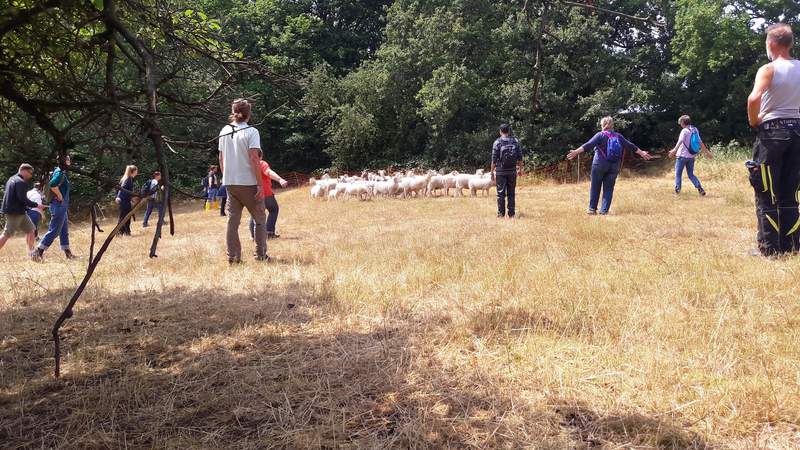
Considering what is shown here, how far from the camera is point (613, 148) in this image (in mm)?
9180

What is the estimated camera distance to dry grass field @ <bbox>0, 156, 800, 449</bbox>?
7.97 feet

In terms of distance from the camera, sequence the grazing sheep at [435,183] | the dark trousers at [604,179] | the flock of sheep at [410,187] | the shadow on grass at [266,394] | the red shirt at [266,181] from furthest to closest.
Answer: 1. the grazing sheep at [435,183]
2. the flock of sheep at [410,187]
3. the dark trousers at [604,179]
4. the red shirt at [266,181]
5. the shadow on grass at [266,394]

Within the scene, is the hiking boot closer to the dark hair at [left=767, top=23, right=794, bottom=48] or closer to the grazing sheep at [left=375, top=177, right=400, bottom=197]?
the dark hair at [left=767, top=23, right=794, bottom=48]

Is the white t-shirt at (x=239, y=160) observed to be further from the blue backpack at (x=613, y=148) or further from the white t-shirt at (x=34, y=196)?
the blue backpack at (x=613, y=148)

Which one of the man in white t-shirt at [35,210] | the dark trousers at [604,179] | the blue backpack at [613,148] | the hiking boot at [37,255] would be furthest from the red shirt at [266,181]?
the blue backpack at [613,148]

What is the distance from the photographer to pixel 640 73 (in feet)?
97.2

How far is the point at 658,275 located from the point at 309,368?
3.36m

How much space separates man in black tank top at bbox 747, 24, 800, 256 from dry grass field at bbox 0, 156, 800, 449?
0.41m

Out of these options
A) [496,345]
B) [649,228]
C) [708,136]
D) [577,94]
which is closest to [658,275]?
[496,345]

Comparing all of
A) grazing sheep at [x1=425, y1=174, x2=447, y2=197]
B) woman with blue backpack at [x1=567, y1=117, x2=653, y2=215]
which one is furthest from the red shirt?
grazing sheep at [x1=425, y1=174, x2=447, y2=197]

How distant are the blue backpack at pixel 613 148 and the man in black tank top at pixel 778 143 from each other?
13.2 ft

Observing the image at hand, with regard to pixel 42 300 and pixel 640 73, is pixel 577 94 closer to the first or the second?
pixel 640 73

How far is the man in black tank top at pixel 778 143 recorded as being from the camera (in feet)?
15.9

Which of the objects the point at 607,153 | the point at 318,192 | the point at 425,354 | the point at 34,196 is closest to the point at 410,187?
the point at 318,192
